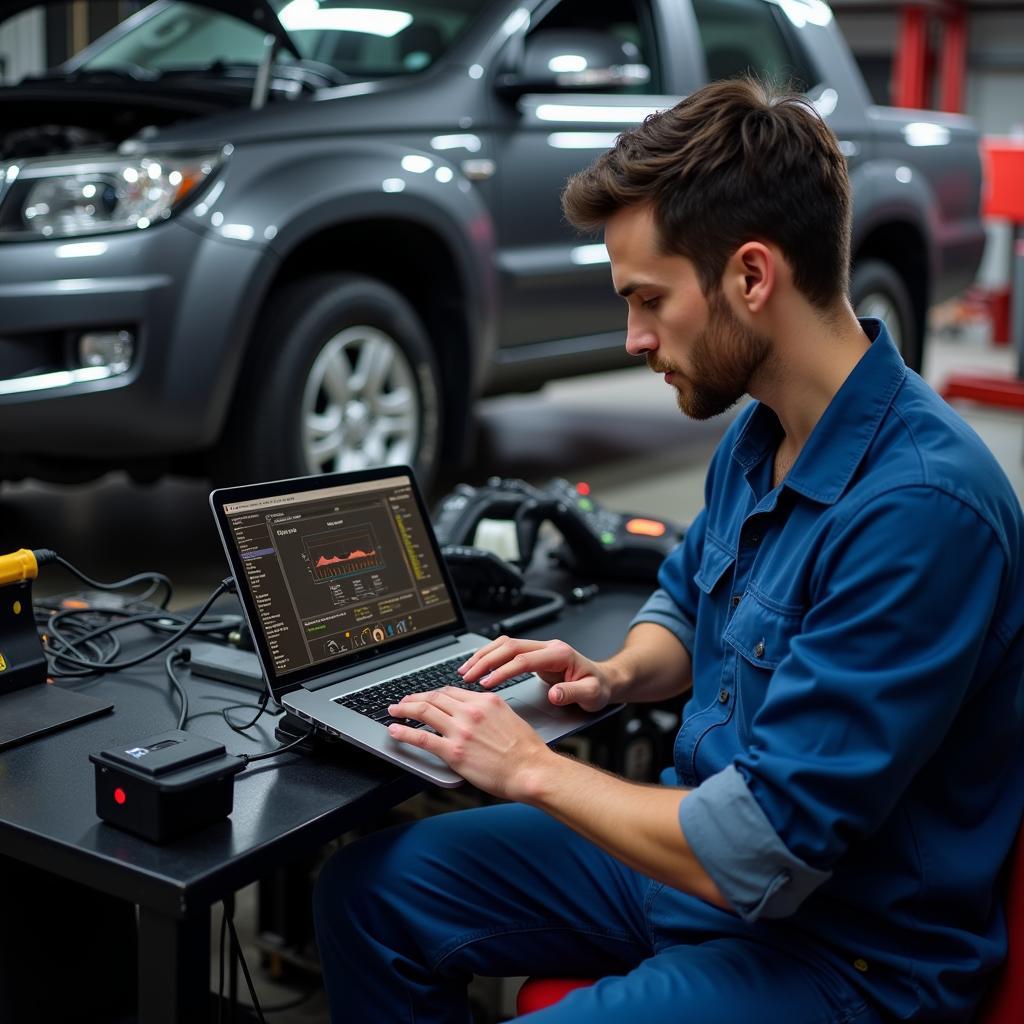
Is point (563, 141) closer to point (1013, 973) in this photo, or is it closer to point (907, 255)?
point (907, 255)

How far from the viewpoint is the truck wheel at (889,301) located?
5.48m

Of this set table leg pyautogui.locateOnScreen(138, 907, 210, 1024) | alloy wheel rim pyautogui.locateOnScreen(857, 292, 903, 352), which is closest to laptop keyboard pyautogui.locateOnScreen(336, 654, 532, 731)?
table leg pyautogui.locateOnScreen(138, 907, 210, 1024)

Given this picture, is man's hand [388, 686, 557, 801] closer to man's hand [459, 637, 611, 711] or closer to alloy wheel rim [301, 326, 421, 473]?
man's hand [459, 637, 611, 711]

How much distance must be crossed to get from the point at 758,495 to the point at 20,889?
987mm

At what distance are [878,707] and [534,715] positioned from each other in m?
0.53

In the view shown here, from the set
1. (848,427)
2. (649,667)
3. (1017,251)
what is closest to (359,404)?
(649,667)

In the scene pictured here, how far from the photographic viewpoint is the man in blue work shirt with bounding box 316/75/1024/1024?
1241 mm

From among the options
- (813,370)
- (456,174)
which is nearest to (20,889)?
(813,370)

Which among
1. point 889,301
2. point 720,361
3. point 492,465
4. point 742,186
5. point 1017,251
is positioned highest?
point 742,186

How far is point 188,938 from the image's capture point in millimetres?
1238

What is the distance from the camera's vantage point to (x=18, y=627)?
1666 mm

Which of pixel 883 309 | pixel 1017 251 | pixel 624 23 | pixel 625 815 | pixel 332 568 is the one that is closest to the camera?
pixel 625 815

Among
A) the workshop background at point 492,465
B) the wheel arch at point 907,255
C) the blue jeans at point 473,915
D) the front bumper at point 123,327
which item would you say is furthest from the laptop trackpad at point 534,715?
the wheel arch at point 907,255

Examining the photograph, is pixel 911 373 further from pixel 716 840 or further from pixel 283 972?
pixel 283 972
